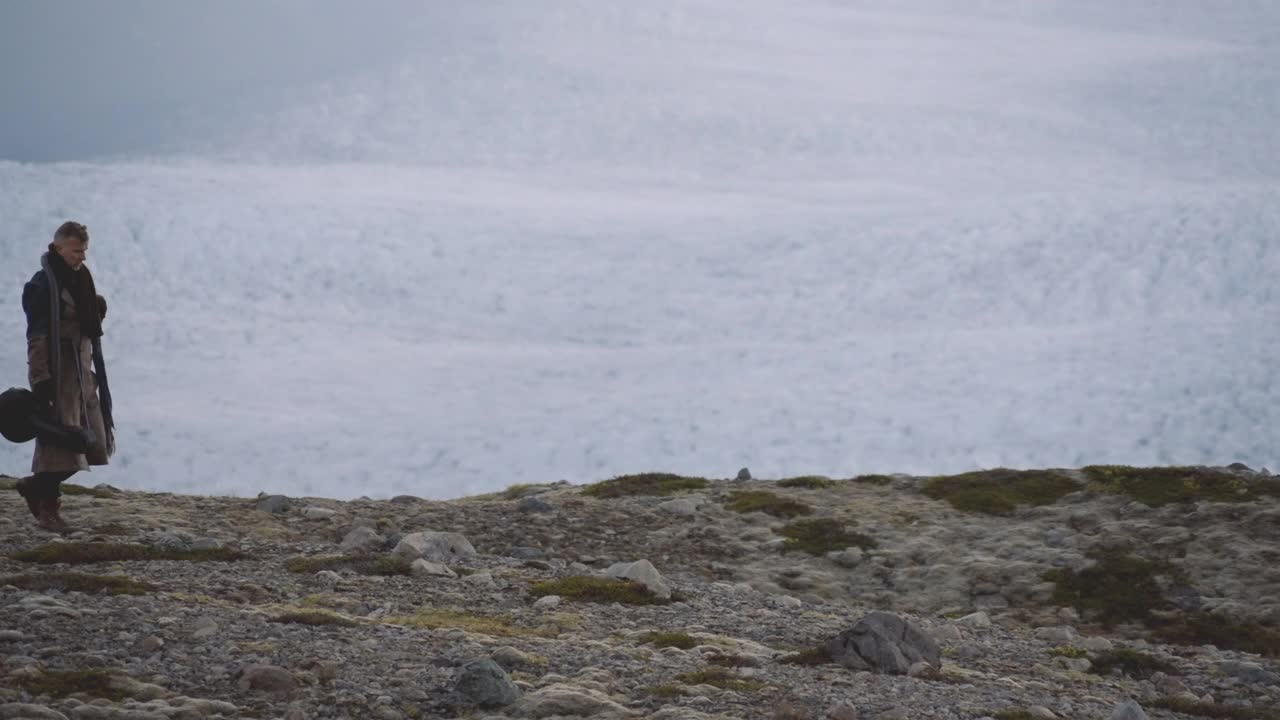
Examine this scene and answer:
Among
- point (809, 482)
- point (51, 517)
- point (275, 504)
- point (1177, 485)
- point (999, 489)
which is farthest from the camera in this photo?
point (809, 482)

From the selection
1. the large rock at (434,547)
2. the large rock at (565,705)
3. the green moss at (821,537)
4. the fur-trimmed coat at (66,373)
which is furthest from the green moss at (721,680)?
the green moss at (821,537)

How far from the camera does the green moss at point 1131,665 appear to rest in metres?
19.7

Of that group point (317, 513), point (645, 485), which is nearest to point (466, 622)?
point (317, 513)

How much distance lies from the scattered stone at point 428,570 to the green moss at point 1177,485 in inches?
765

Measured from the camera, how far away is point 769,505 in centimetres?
3434

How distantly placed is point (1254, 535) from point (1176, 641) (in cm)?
623

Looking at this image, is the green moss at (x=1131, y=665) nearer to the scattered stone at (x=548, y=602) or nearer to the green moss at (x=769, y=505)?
the scattered stone at (x=548, y=602)

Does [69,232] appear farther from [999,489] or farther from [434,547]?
[999,489]

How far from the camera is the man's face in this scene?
811 inches

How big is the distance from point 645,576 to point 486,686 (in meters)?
8.39

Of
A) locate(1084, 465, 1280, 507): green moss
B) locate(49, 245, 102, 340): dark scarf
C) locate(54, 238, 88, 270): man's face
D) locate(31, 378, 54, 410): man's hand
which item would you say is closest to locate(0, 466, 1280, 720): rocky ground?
locate(1084, 465, 1280, 507): green moss

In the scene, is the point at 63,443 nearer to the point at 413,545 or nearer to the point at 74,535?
the point at 74,535

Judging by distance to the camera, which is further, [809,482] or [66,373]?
[809,482]

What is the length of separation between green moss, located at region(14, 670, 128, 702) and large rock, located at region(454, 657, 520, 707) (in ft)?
11.4
